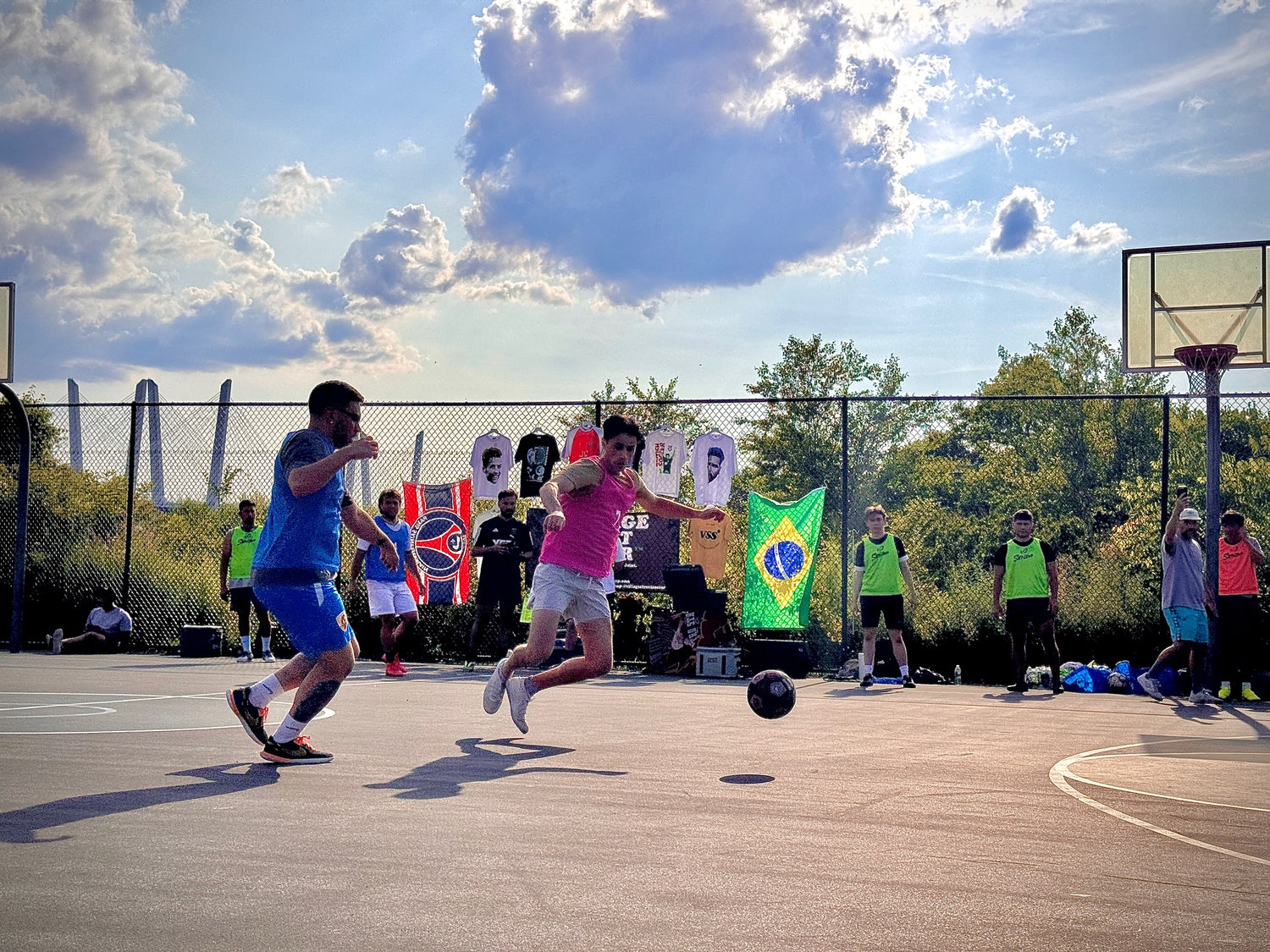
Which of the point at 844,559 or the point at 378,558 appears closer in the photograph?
the point at 378,558

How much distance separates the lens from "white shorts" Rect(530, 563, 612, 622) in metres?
7.57

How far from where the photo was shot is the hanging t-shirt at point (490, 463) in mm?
16656

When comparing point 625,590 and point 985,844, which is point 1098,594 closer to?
point 625,590

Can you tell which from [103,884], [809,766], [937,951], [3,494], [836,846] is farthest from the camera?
[3,494]

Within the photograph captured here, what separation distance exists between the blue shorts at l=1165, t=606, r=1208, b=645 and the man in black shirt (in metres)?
6.98

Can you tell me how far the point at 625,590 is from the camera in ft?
50.4

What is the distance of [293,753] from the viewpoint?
6.31 metres

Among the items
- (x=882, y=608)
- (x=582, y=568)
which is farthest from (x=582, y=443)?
(x=582, y=568)

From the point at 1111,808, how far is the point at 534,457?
12.0m

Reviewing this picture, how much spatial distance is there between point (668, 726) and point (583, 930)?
5.34 m

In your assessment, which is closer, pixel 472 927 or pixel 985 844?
pixel 472 927

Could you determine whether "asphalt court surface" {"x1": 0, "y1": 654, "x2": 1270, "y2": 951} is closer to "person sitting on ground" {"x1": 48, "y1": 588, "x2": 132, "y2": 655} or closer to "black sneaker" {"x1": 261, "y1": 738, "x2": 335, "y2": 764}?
"black sneaker" {"x1": 261, "y1": 738, "x2": 335, "y2": 764}

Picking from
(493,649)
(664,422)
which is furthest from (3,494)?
(664,422)

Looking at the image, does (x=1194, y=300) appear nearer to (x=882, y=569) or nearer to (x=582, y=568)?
(x=882, y=569)
